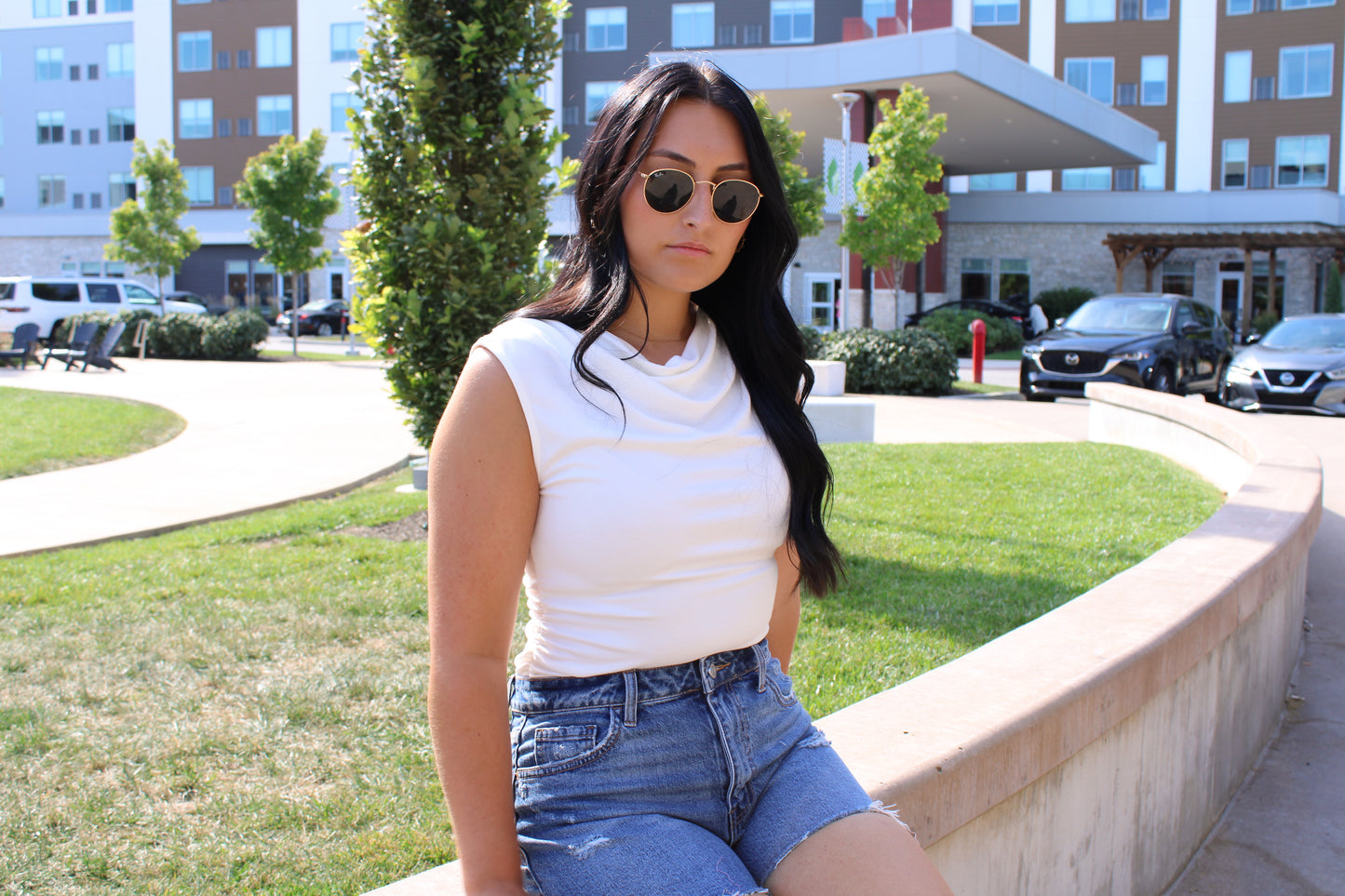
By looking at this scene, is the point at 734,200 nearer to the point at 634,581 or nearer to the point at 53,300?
the point at 634,581

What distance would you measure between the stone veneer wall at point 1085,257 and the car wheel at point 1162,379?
2808 cm

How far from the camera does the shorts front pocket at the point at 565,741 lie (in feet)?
5.45

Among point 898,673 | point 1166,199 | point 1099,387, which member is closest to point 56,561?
point 898,673

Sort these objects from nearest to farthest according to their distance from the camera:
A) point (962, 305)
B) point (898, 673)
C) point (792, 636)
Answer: point (792, 636), point (898, 673), point (962, 305)

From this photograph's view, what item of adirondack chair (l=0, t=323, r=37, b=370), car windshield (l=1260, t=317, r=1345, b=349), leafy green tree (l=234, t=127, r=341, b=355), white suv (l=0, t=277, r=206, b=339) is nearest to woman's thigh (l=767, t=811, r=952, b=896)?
car windshield (l=1260, t=317, r=1345, b=349)

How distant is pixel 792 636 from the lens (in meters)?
2.25

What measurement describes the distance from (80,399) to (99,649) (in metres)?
11.8

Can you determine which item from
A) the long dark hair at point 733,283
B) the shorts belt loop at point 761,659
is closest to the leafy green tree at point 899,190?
the long dark hair at point 733,283

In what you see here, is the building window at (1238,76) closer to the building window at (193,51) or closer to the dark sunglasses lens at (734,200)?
the building window at (193,51)

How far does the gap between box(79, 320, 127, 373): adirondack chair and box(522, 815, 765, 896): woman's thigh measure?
2154 cm

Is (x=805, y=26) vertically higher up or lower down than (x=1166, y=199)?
higher up

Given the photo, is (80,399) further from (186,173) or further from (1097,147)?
(186,173)

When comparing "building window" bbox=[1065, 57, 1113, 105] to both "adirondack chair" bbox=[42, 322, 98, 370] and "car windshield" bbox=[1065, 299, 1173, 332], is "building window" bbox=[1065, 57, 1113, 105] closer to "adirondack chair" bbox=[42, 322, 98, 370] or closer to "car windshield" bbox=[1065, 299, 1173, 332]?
"car windshield" bbox=[1065, 299, 1173, 332]

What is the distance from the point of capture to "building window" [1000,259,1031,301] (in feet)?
142
